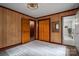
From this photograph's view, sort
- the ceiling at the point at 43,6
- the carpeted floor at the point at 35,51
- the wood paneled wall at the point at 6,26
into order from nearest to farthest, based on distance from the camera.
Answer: the ceiling at the point at 43,6
the carpeted floor at the point at 35,51
the wood paneled wall at the point at 6,26

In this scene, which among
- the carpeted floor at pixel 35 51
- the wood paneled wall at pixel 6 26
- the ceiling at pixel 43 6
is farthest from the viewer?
the wood paneled wall at pixel 6 26

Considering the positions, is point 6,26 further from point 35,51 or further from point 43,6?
point 43,6

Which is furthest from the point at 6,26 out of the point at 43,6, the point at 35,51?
the point at 43,6

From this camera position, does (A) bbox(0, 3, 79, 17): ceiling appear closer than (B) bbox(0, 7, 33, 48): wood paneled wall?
Yes

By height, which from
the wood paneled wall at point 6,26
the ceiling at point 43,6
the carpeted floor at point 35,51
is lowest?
the carpeted floor at point 35,51

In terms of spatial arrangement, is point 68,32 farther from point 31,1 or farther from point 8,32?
point 8,32

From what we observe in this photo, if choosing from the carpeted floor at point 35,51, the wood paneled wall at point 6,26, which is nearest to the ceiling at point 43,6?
the wood paneled wall at point 6,26

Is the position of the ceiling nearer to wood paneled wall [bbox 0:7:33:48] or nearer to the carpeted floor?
wood paneled wall [bbox 0:7:33:48]

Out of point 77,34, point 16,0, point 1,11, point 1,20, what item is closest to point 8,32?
point 1,20

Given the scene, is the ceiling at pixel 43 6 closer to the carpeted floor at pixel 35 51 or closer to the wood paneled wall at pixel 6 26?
the wood paneled wall at pixel 6 26

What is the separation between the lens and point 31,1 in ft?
4.25

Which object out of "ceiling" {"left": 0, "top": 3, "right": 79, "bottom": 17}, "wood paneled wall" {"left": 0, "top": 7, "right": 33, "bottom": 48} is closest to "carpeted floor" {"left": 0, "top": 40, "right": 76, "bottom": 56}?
"wood paneled wall" {"left": 0, "top": 7, "right": 33, "bottom": 48}

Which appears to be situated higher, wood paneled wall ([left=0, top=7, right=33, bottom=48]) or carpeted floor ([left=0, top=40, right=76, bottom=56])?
wood paneled wall ([left=0, top=7, right=33, bottom=48])

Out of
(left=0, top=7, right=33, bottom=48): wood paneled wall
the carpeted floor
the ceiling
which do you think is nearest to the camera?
the ceiling
